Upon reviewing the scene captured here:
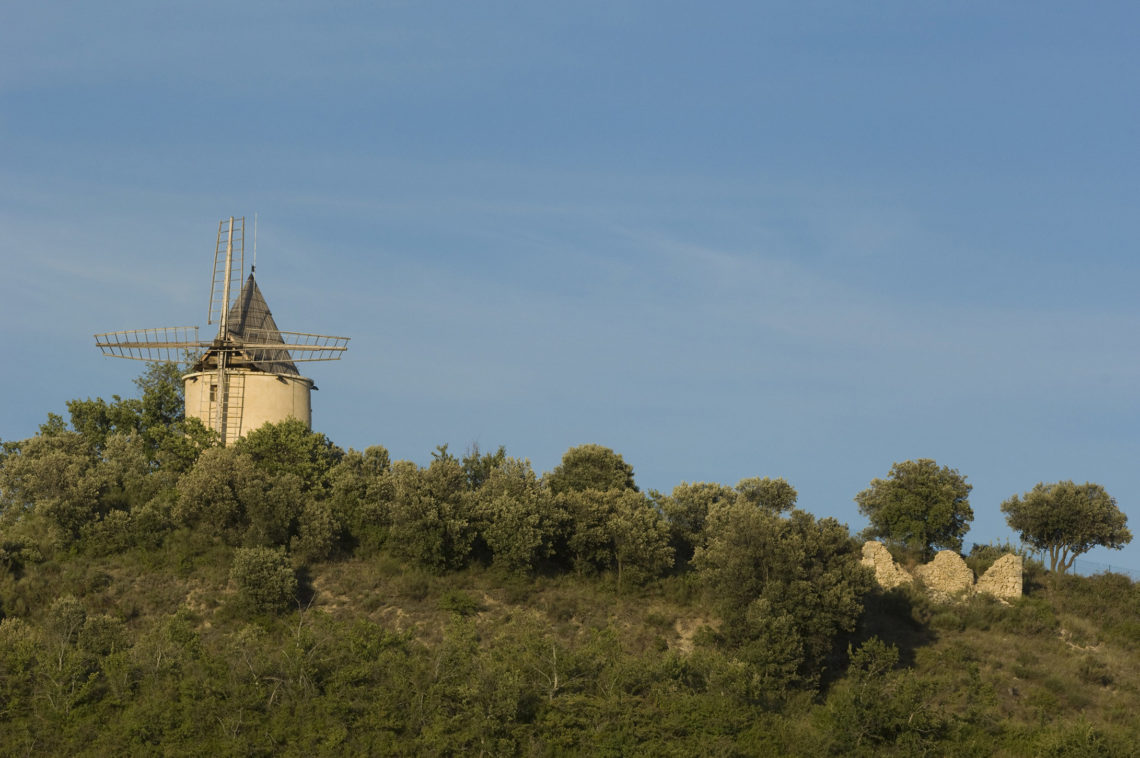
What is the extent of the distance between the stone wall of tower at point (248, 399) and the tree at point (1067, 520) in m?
34.4

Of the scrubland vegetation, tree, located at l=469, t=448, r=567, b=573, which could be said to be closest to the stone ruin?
the scrubland vegetation

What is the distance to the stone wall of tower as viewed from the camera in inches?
2606

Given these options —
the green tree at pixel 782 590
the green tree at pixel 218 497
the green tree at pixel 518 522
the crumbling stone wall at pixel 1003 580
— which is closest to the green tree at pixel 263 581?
the green tree at pixel 218 497

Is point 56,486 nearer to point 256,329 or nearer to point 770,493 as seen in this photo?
point 256,329

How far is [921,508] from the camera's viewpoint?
2596 inches

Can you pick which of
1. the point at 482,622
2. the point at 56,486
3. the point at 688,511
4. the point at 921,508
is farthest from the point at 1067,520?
the point at 56,486

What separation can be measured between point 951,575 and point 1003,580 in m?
2.19

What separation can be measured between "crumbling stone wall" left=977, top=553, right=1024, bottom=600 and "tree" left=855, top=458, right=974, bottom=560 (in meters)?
6.10

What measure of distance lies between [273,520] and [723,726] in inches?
813

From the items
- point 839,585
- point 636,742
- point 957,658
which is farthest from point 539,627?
point 957,658

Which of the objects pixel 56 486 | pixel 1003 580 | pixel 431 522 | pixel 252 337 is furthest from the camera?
pixel 252 337

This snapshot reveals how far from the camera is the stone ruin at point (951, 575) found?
58594 mm

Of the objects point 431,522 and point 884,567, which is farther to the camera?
point 884,567

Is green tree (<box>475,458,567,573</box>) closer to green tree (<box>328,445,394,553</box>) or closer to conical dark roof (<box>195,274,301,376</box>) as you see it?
green tree (<box>328,445,394,553</box>)
